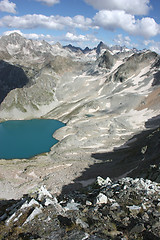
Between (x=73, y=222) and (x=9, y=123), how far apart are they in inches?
6120

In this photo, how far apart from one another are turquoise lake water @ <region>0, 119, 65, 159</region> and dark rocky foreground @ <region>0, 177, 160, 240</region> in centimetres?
7488

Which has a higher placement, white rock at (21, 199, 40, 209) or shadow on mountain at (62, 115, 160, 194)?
white rock at (21, 199, 40, 209)

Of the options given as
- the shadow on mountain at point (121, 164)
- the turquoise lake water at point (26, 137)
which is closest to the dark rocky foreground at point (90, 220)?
the shadow on mountain at point (121, 164)

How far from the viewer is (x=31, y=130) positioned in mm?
135500

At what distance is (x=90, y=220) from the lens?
1411cm

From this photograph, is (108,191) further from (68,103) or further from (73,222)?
(68,103)

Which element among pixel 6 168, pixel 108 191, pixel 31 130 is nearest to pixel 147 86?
pixel 31 130

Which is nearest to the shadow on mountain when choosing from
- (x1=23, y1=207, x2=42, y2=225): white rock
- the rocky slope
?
the rocky slope

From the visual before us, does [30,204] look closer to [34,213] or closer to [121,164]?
[34,213]

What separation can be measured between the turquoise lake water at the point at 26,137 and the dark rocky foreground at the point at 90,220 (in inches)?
2948

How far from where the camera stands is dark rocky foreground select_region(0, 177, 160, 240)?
12375 mm

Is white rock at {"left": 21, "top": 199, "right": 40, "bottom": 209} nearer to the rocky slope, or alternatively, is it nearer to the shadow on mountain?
the shadow on mountain

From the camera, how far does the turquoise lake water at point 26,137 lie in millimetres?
93062

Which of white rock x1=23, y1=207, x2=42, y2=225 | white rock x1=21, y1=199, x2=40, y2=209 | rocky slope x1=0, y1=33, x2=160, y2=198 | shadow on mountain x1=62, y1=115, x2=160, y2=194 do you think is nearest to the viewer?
white rock x1=23, y1=207, x2=42, y2=225
